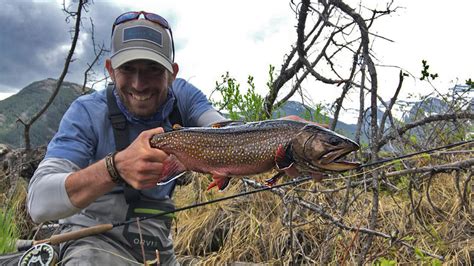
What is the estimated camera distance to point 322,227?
4508mm

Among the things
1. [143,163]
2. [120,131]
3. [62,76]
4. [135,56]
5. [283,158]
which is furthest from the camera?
[62,76]

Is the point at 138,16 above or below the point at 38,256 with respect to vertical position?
above

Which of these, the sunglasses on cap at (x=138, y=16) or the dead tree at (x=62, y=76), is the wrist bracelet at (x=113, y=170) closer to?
the sunglasses on cap at (x=138, y=16)

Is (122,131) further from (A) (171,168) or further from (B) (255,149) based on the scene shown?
(B) (255,149)

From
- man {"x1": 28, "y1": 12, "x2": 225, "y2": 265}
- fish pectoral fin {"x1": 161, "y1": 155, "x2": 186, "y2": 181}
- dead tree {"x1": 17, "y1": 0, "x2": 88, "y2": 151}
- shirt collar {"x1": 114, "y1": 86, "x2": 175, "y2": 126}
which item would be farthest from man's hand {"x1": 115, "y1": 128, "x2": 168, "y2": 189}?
dead tree {"x1": 17, "y1": 0, "x2": 88, "y2": 151}

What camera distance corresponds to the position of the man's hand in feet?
7.00

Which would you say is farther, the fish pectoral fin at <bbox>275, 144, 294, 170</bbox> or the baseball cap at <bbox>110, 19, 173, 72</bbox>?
the baseball cap at <bbox>110, 19, 173, 72</bbox>

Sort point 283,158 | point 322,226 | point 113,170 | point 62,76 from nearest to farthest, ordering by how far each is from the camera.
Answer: point 283,158 → point 113,170 → point 322,226 → point 62,76

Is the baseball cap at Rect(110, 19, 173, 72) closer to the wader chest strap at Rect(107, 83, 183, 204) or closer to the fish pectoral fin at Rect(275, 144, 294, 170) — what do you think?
the wader chest strap at Rect(107, 83, 183, 204)

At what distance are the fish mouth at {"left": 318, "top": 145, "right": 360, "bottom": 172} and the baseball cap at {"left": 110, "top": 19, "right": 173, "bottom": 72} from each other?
136 centimetres

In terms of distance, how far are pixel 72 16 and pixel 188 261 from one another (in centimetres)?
410

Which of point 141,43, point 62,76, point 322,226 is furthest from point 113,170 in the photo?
point 62,76

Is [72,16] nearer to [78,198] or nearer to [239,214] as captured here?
[239,214]

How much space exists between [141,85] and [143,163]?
85 cm
